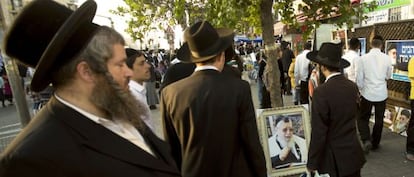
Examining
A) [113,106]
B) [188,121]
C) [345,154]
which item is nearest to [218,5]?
[188,121]

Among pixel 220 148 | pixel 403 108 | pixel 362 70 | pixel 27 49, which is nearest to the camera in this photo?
pixel 27 49

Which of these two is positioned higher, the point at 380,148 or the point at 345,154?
the point at 345,154

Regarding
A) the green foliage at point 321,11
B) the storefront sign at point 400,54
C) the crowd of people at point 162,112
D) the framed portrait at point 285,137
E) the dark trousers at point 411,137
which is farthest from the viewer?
the storefront sign at point 400,54

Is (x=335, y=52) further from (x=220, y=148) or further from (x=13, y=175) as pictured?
(x=13, y=175)

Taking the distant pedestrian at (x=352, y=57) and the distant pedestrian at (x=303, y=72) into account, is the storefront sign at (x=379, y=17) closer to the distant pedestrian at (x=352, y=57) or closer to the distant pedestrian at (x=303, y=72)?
the distant pedestrian at (x=303, y=72)

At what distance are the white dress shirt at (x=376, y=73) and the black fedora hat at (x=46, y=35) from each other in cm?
520

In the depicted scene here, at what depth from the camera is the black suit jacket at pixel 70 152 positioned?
3.73ft

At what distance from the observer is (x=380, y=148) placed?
570 centimetres

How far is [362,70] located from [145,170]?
5.16 metres

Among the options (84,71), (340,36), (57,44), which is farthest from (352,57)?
(57,44)

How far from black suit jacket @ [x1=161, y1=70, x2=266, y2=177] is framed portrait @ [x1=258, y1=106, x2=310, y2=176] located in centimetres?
184

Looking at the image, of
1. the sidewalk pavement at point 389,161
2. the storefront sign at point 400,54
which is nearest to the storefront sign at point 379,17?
the storefront sign at point 400,54

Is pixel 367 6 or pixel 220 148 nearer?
pixel 220 148

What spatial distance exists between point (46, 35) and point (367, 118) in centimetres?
553
